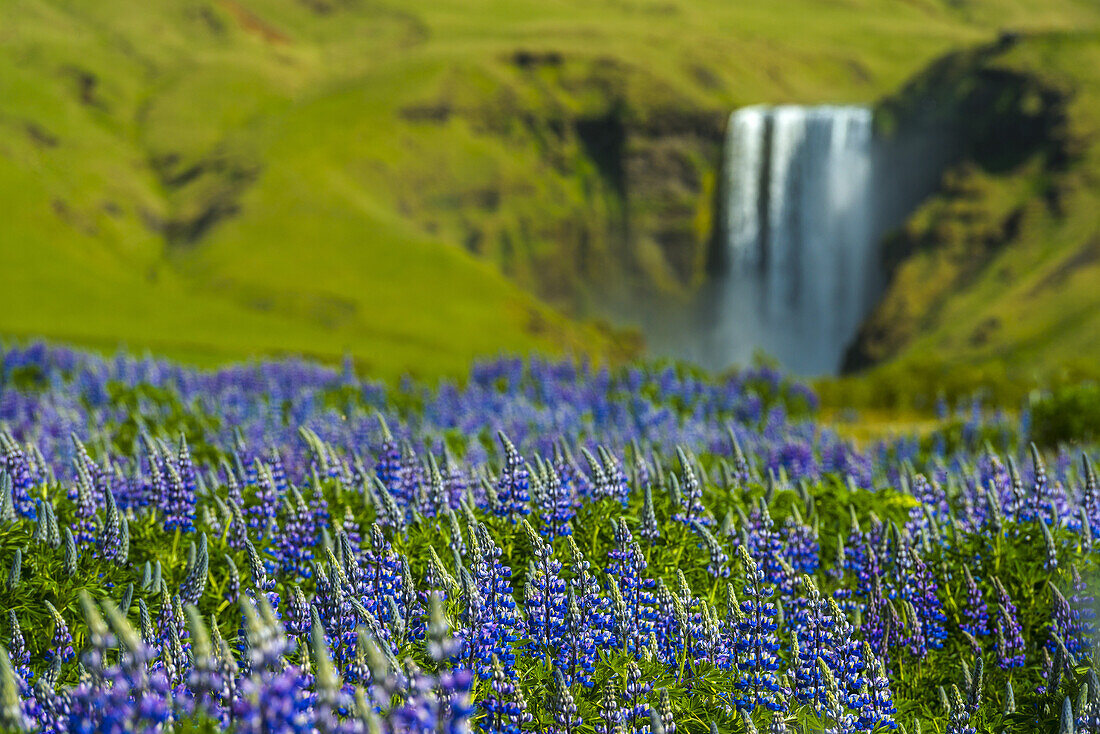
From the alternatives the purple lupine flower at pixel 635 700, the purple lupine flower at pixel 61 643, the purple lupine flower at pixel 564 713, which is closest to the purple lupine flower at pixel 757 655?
the purple lupine flower at pixel 635 700

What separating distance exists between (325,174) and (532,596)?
399 ft

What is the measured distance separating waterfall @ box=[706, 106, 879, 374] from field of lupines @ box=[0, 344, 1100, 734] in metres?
102

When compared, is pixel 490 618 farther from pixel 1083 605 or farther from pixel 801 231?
pixel 801 231

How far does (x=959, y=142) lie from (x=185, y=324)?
78.9 metres

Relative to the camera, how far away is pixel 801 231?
372ft

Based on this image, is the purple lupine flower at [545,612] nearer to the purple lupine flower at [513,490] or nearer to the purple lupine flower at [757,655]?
the purple lupine flower at [757,655]

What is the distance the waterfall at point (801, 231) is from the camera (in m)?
110

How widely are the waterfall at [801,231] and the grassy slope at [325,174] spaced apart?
22699 mm

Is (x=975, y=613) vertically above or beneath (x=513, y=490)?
beneath

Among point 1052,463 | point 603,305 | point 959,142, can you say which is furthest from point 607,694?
point 603,305

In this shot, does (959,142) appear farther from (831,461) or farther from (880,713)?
(880,713)

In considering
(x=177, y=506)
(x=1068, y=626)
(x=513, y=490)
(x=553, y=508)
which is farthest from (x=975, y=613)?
(x=177, y=506)

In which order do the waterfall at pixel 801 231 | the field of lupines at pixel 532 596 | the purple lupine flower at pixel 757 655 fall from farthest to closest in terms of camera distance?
1. the waterfall at pixel 801 231
2. the purple lupine flower at pixel 757 655
3. the field of lupines at pixel 532 596

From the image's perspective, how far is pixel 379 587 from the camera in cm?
726
